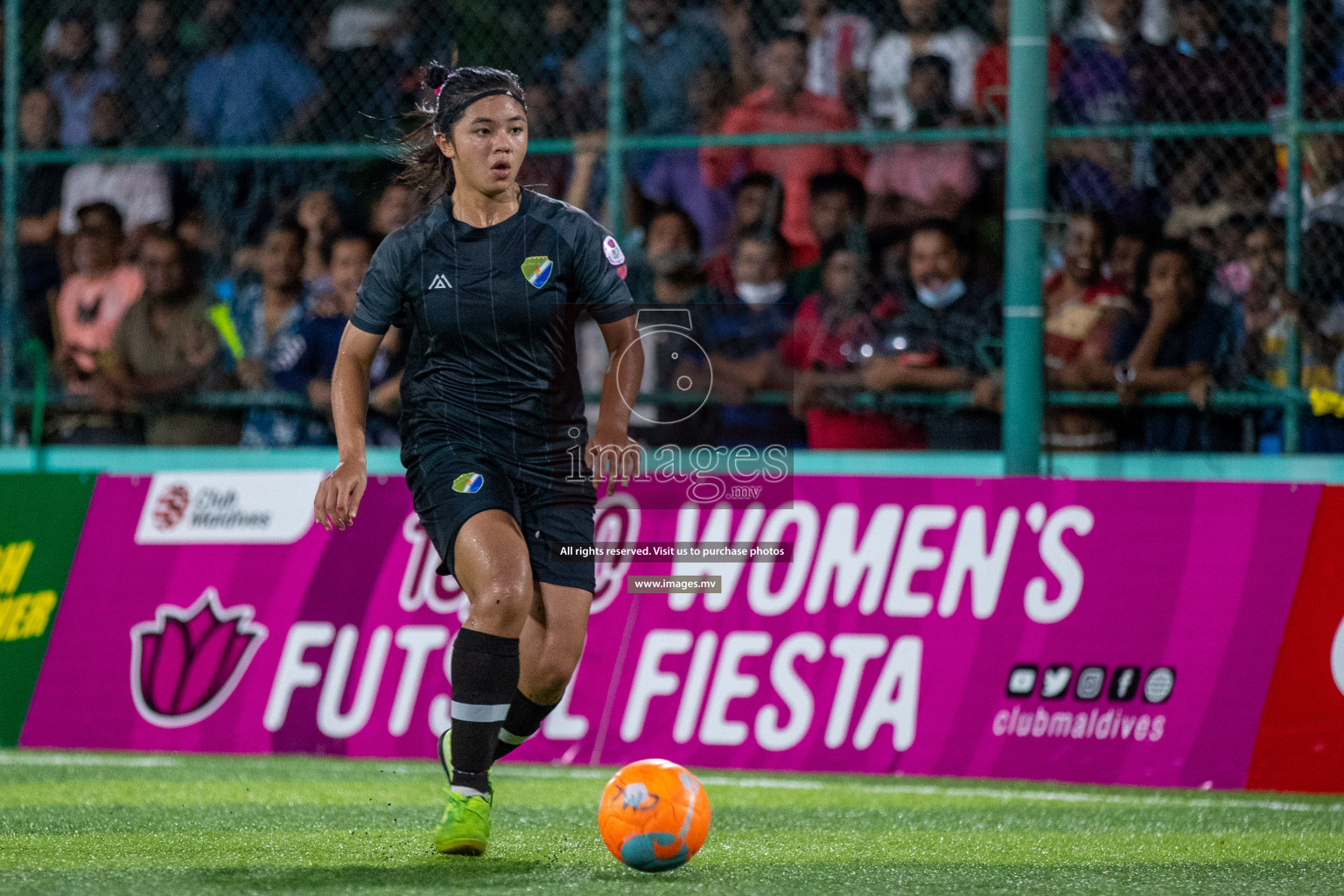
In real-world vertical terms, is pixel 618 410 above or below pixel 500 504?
above

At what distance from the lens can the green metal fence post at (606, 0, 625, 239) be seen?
29.2ft

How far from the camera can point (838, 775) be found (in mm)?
7410

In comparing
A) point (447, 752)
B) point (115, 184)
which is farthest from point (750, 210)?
point (447, 752)

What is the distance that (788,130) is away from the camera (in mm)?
9406

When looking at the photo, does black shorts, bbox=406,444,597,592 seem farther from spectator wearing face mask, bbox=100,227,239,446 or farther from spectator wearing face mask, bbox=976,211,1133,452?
spectator wearing face mask, bbox=100,227,239,446

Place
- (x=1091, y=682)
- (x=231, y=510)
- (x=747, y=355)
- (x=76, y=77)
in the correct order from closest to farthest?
(x=1091, y=682)
(x=231, y=510)
(x=747, y=355)
(x=76, y=77)

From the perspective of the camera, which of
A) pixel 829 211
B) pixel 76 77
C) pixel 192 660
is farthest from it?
pixel 76 77

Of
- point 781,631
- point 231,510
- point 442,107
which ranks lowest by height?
point 781,631

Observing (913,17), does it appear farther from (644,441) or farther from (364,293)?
(364,293)

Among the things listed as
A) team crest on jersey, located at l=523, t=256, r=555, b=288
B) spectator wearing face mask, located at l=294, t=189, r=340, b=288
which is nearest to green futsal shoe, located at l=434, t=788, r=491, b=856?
team crest on jersey, located at l=523, t=256, r=555, b=288

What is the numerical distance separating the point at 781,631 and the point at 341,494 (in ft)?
9.61

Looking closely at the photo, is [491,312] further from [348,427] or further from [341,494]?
[341,494]

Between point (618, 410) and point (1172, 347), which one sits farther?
point (1172, 347)

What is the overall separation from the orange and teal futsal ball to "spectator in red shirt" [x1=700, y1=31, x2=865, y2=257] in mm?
4643
